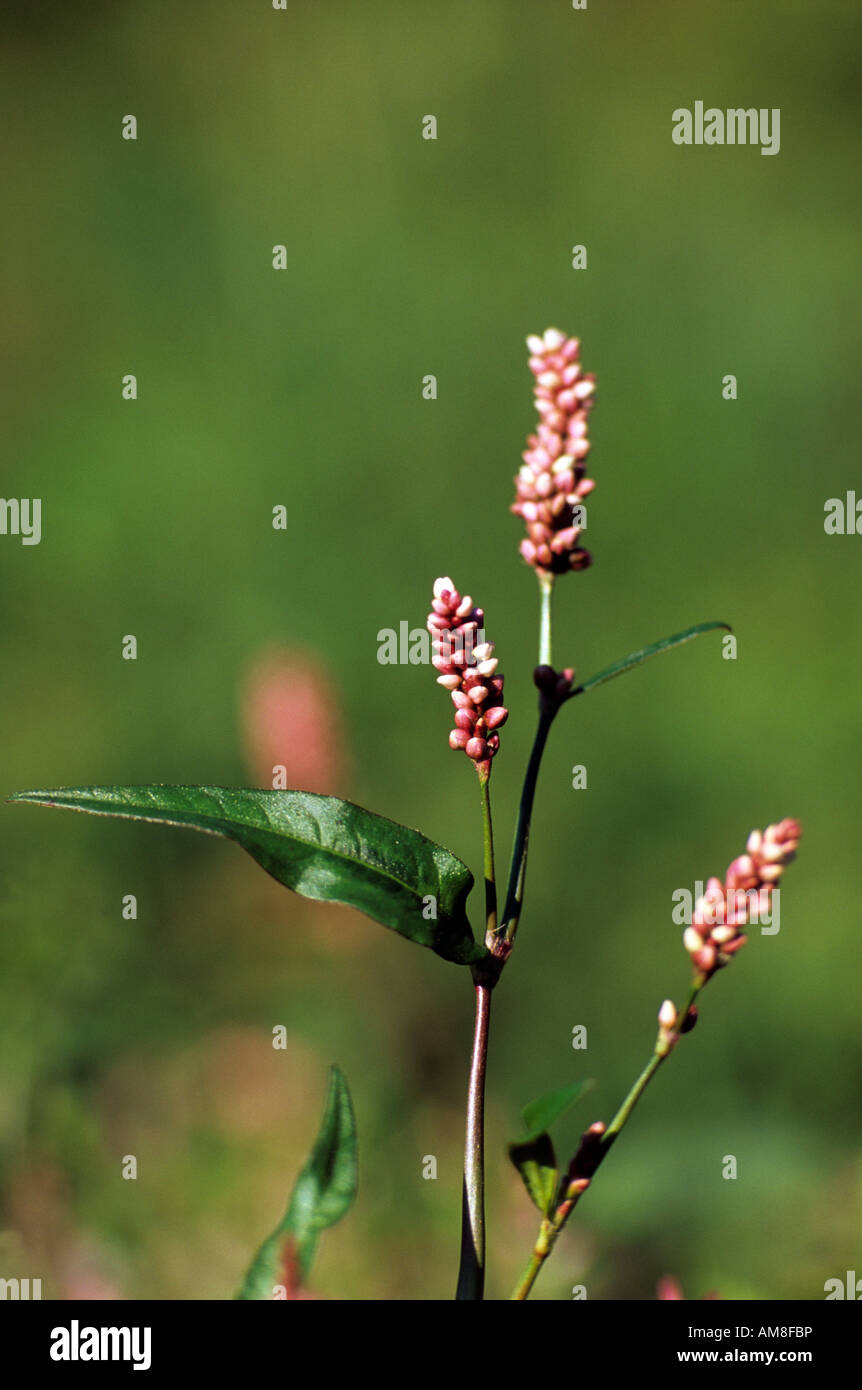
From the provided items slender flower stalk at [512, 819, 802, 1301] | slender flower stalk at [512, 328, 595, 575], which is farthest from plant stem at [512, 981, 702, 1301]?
slender flower stalk at [512, 328, 595, 575]

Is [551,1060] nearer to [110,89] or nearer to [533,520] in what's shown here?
[533,520]

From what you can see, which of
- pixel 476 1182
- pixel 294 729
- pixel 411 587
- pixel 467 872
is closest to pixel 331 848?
pixel 467 872

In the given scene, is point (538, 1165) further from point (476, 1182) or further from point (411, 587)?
point (411, 587)

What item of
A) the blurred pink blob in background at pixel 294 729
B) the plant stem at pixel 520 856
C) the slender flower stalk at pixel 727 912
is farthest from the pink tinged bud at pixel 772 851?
the blurred pink blob in background at pixel 294 729

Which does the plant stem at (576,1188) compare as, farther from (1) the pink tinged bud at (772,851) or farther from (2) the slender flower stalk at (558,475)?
(2) the slender flower stalk at (558,475)

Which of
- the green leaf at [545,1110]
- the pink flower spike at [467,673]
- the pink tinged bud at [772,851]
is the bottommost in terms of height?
the green leaf at [545,1110]

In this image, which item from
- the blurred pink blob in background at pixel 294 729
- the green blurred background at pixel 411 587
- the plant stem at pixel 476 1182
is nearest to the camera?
the plant stem at pixel 476 1182

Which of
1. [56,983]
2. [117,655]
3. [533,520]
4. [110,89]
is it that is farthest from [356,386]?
[533,520]
